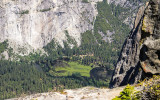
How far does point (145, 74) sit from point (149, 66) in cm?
134

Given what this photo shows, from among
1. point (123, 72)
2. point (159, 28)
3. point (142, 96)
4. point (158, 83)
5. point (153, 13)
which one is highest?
point (153, 13)

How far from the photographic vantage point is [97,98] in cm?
3988

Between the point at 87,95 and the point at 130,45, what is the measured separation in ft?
188

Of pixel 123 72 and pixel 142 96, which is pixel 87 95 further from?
pixel 123 72

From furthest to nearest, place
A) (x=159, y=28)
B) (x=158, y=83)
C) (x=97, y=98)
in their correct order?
1. (x=97, y=98)
2. (x=159, y=28)
3. (x=158, y=83)

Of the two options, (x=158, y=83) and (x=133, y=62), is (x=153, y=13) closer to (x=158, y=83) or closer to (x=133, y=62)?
(x=158, y=83)

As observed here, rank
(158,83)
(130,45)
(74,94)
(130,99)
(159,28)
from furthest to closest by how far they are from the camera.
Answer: (130,45) → (74,94) → (159,28) → (130,99) → (158,83)

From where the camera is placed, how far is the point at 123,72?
282 feet

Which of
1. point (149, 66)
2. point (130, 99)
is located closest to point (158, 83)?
point (130, 99)

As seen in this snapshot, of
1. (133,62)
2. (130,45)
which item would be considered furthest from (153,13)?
(130,45)

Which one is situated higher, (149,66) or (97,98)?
(149,66)

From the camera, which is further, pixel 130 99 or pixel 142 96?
pixel 130 99

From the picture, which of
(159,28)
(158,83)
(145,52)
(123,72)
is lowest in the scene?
(123,72)

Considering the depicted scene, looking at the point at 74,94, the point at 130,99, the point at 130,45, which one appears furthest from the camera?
the point at 130,45
